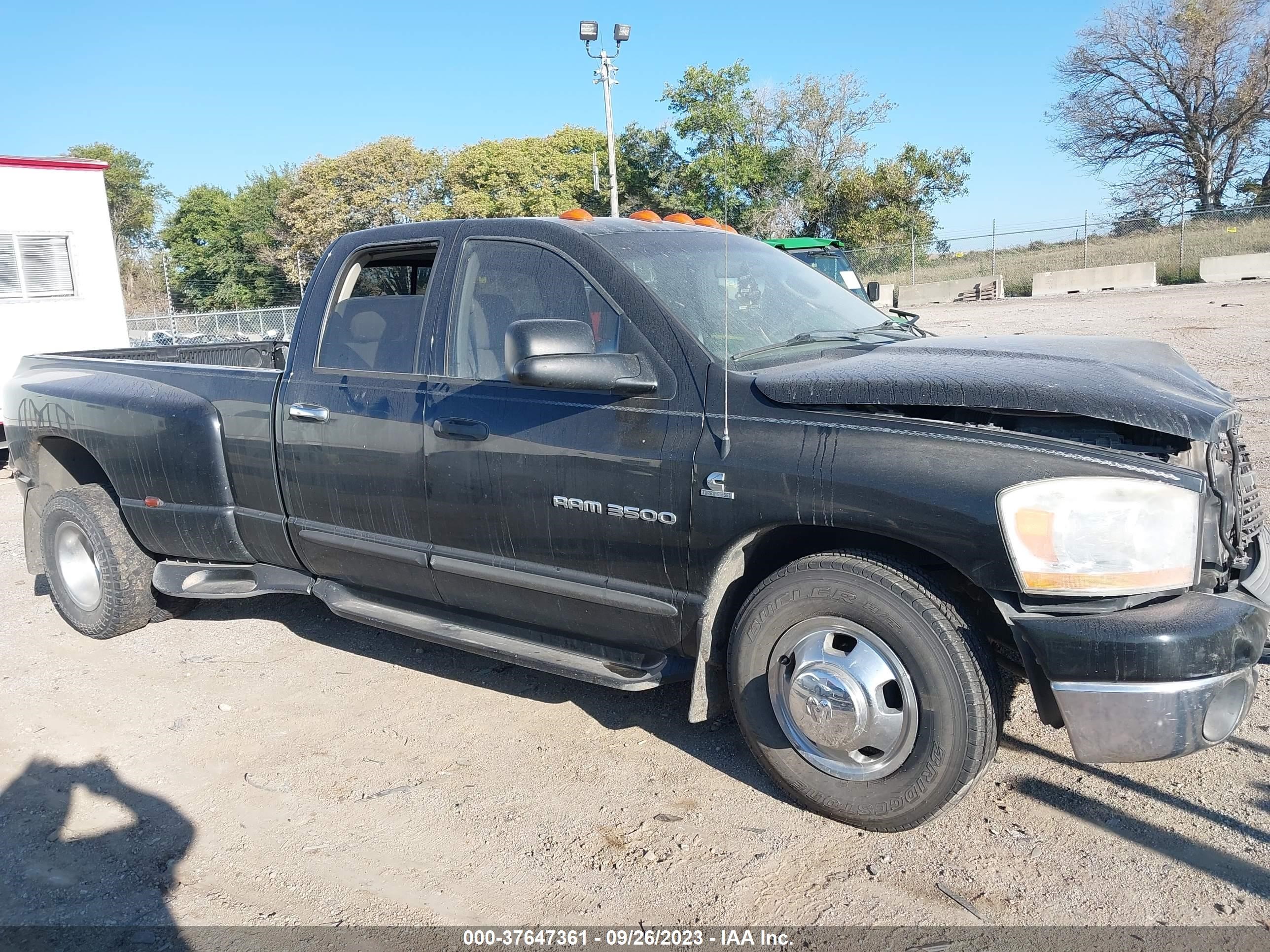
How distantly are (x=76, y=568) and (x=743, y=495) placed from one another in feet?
13.0

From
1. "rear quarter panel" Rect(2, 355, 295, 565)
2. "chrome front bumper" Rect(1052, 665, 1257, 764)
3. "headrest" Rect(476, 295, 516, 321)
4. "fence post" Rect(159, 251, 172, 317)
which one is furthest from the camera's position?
"fence post" Rect(159, 251, 172, 317)

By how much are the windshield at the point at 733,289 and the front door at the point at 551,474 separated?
201mm

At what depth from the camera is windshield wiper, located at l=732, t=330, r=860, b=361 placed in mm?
3358

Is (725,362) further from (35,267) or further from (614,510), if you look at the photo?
(35,267)

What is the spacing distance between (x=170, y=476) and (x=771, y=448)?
3.04 meters

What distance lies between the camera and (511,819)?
3254mm

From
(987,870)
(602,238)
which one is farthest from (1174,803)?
(602,238)

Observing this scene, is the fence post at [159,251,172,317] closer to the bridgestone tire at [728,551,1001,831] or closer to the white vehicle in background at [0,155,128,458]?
the white vehicle in background at [0,155,128,458]

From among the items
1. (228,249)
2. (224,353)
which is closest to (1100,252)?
(224,353)

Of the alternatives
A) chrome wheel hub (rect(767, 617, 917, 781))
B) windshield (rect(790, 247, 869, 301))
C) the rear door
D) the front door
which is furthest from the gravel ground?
windshield (rect(790, 247, 869, 301))

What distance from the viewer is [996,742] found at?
2805 mm

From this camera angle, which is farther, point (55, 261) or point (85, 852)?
point (55, 261)

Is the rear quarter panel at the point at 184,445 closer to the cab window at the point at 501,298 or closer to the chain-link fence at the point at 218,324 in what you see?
the cab window at the point at 501,298

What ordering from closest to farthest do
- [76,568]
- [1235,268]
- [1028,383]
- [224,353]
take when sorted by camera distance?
[1028,383] < [76,568] < [224,353] < [1235,268]
